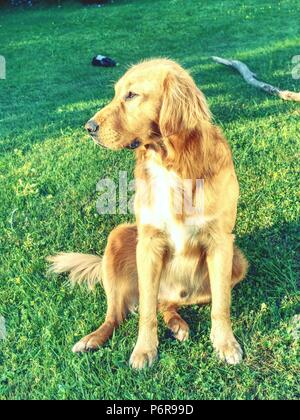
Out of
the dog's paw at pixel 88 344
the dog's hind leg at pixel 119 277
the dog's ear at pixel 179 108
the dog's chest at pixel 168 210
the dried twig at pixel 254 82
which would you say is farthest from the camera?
the dried twig at pixel 254 82

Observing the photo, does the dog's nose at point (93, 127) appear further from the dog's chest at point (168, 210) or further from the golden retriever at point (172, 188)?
the dog's chest at point (168, 210)

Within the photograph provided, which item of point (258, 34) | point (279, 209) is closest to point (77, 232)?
point (279, 209)

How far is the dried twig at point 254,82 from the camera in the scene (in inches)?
260

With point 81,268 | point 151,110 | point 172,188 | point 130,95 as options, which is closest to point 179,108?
point 151,110

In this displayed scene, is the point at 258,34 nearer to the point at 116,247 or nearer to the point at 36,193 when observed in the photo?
the point at 36,193

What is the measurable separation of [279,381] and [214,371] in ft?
1.05

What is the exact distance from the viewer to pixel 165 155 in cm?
283

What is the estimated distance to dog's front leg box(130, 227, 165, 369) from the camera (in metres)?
2.86

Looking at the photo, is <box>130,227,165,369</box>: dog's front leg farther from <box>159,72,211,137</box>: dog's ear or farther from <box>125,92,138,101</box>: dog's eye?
<box>125,92,138,101</box>: dog's eye

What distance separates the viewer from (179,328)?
3.03 m

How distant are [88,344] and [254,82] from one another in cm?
528

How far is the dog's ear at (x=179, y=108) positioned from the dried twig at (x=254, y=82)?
4.16m

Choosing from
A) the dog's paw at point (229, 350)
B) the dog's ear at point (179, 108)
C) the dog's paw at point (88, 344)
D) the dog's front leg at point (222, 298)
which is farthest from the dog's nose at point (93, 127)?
the dog's paw at point (229, 350)

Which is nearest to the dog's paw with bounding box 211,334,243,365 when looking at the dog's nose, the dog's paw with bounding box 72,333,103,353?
the dog's paw with bounding box 72,333,103,353
